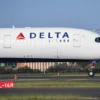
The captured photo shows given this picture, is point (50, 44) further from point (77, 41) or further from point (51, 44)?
point (77, 41)

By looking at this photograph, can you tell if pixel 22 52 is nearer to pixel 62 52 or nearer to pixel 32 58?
pixel 32 58

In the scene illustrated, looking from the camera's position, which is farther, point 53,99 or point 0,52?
point 0,52

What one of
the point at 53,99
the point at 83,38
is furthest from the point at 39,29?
the point at 53,99

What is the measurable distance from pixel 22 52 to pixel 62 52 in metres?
3.57

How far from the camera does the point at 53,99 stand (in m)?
19.6

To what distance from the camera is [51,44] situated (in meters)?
39.7

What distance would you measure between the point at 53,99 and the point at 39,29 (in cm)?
2106

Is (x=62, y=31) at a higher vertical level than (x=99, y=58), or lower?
higher

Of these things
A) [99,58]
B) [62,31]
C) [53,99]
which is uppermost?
[62,31]

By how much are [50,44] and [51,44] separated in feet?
0.29

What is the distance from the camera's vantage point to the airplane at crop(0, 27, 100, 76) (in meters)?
39.5

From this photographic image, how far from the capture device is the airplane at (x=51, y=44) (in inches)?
1556

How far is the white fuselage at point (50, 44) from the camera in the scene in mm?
39531

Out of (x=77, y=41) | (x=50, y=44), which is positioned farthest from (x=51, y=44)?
(x=77, y=41)
